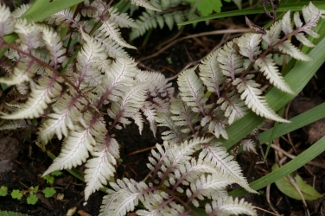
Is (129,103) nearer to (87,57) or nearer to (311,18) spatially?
(87,57)

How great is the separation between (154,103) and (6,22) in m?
0.74

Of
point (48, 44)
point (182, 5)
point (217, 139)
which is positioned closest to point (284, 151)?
point (217, 139)

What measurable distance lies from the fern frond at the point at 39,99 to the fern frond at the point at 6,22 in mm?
213

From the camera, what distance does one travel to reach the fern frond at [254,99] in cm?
Result: 177

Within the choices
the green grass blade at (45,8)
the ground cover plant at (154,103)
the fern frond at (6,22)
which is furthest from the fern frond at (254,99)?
the fern frond at (6,22)

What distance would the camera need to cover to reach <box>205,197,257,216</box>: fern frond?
67.7 inches

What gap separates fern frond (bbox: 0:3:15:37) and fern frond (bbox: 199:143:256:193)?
86 cm

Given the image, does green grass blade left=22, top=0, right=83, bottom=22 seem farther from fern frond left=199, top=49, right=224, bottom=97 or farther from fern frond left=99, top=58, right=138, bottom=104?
fern frond left=199, top=49, right=224, bottom=97

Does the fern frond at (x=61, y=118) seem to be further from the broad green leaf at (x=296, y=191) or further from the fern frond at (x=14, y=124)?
the broad green leaf at (x=296, y=191)

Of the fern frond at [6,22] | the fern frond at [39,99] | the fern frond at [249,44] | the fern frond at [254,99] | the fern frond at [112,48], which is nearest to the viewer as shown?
the fern frond at [39,99]

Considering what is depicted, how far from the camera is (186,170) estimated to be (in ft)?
6.11

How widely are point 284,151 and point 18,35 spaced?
1507 millimetres

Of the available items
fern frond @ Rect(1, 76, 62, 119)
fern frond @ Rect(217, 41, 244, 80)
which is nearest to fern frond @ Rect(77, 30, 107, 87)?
fern frond @ Rect(1, 76, 62, 119)

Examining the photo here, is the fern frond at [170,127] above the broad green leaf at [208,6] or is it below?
below
